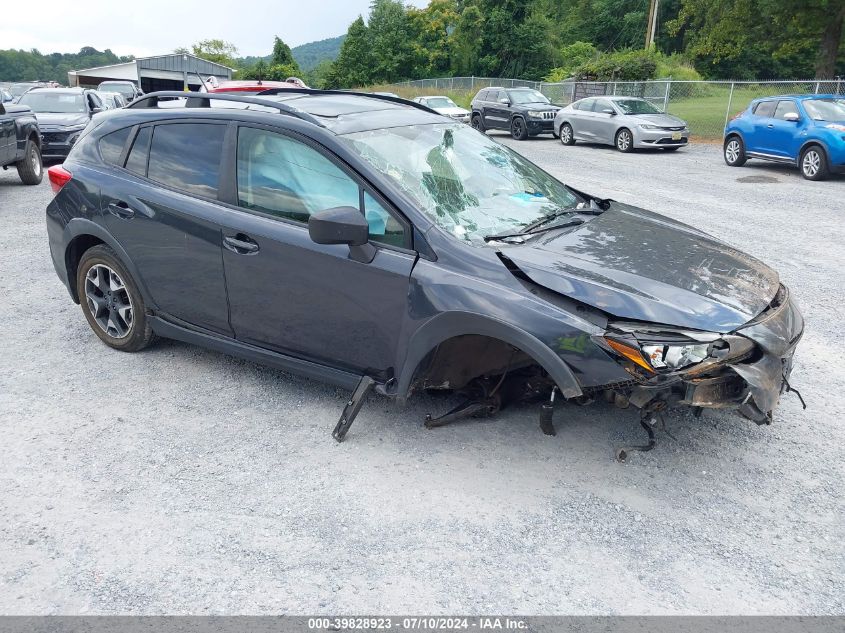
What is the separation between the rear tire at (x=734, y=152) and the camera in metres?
16.4

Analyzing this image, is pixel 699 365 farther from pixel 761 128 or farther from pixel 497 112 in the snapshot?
pixel 497 112

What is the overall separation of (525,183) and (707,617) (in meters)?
2.78

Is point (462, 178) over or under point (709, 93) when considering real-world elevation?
over

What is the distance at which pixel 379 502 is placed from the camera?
3381 mm

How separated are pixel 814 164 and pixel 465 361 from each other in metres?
13.5

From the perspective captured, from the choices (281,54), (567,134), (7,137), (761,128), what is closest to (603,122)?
(567,134)

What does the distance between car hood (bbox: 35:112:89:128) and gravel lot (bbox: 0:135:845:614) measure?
12376mm

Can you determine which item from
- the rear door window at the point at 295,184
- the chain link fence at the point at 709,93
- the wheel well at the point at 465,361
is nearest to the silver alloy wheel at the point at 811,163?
the chain link fence at the point at 709,93

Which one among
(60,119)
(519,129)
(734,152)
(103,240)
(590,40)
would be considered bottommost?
(519,129)

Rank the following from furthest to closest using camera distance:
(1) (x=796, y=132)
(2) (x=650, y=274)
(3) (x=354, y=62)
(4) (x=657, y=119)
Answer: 1. (3) (x=354, y=62)
2. (4) (x=657, y=119)
3. (1) (x=796, y=132)
4. (2) (x=650, y=274)

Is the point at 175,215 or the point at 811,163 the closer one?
the point at 175,215

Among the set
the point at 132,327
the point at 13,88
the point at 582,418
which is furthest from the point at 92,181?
the point at 13,88

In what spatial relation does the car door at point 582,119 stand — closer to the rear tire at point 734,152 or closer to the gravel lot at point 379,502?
the rear tire at point 734,152

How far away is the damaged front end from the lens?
10.3 feet
